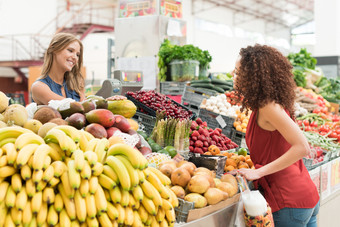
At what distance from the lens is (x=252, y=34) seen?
2395 centimetres

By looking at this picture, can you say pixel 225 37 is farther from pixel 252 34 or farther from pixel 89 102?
pixel 89 102

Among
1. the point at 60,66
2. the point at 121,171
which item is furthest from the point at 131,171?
the point at 60,66

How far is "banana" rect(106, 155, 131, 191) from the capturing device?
1459 mm

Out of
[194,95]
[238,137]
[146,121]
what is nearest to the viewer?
[146,121]

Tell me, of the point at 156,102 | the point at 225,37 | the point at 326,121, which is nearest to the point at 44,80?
the point at 156,102

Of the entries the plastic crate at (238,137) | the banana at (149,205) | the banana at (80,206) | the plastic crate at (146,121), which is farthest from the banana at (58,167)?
the plastic crate at (238,137)

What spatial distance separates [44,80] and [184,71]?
2.53 m

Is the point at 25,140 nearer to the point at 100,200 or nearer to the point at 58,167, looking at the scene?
the point at 58,167

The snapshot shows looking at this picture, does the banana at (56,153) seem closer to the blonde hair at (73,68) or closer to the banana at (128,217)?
the banana at (128,217)

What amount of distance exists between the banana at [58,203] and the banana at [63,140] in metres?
0.20

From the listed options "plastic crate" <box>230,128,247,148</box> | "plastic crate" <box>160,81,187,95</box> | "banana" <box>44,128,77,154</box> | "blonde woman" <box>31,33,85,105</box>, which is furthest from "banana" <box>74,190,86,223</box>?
Result: "plastic crate" <box>160,81,187,95</box>

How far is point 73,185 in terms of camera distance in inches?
53.2

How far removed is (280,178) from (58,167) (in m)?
1.35

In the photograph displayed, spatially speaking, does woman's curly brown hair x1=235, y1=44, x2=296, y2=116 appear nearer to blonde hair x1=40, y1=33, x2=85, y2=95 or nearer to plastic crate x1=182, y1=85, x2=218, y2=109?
blonde hair x1=40, y1=33, x2=85, y2=95
